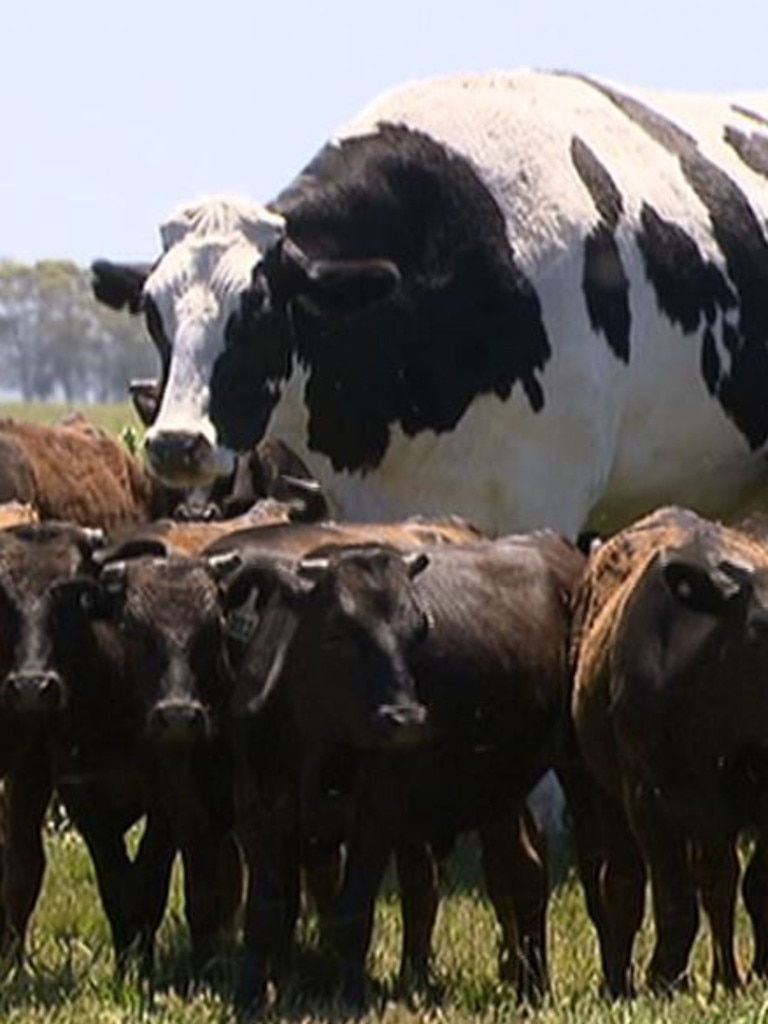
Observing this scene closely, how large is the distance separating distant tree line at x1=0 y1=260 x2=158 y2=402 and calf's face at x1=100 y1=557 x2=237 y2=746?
113807 millimetres

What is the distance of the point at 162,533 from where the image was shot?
1193 centimetres

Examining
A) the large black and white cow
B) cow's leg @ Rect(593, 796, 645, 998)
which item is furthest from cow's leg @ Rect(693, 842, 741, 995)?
the large black and white cow

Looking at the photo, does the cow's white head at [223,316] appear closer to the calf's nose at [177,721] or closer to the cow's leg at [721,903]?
the calf's nose at [177,721]

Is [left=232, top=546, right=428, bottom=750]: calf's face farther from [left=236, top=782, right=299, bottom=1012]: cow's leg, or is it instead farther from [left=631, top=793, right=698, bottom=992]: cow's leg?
[left=631, top=793, right=698, bottom=992]: cow's leg

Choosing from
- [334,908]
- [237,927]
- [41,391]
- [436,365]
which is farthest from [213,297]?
[41,391]

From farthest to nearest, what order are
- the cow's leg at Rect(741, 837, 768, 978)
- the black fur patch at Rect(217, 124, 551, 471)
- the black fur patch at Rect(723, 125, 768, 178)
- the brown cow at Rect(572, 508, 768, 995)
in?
the black fur patch at Rect(723, 125, 768, 178) < the black fur patch at Rect(217, 124, 551, 471) < the cow's leg at Rect(741, 837, 768, 978) < the brown cow at Rect(572, 508, 768, 995)

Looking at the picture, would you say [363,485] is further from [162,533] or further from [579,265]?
[162,533]

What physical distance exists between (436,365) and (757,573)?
446cm

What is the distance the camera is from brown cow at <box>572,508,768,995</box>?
988 cm

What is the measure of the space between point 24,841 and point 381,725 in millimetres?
2006

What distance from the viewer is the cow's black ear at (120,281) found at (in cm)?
1460

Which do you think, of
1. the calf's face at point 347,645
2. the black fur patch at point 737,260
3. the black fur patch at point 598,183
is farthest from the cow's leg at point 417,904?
the black fur patch at point 737,260

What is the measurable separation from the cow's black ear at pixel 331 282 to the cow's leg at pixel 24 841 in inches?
123

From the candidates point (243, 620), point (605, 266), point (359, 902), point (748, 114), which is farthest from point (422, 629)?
point (748, 114)
